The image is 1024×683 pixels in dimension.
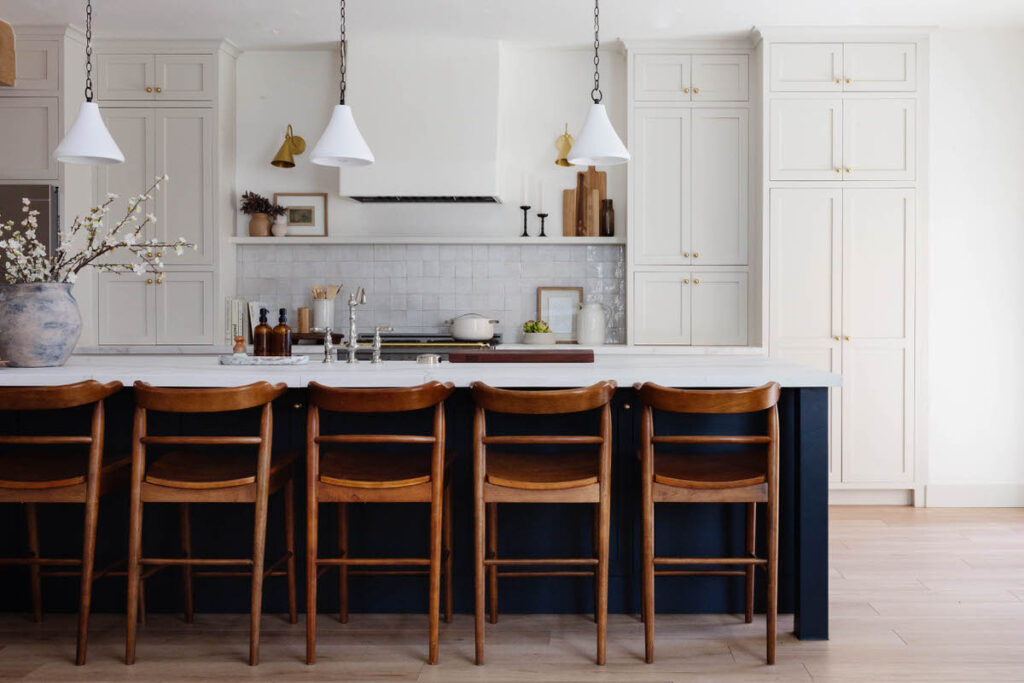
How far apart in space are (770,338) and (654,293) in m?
0.73

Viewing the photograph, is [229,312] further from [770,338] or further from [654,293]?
[770,338]

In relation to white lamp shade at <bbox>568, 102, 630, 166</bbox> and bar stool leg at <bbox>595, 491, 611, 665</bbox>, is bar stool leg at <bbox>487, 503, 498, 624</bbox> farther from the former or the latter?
white lamp shade at <bbox>568, 102, 630, 166</bbox>

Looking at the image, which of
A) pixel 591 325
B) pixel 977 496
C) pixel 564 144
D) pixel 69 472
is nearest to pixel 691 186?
pixel 564 144

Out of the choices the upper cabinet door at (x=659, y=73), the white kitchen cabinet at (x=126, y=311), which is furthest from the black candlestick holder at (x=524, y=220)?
the white kitchen cabinet at (x=126, y=311)

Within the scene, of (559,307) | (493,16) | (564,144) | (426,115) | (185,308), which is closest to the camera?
(493,16)

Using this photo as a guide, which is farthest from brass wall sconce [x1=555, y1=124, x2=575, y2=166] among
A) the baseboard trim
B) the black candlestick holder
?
the baseboard trim

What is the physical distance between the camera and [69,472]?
9.31 ft

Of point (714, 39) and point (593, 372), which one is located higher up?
point (714, 39)

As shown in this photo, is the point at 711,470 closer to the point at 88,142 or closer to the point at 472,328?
the point at 88,142

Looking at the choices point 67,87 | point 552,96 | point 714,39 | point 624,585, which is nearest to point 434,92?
point 552,96

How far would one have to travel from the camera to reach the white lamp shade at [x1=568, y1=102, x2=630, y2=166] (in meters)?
3.22

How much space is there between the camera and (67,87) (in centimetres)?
510

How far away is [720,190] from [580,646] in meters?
3.27

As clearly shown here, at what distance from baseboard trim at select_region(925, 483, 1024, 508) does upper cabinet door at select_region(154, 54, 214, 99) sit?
4.94 metres
